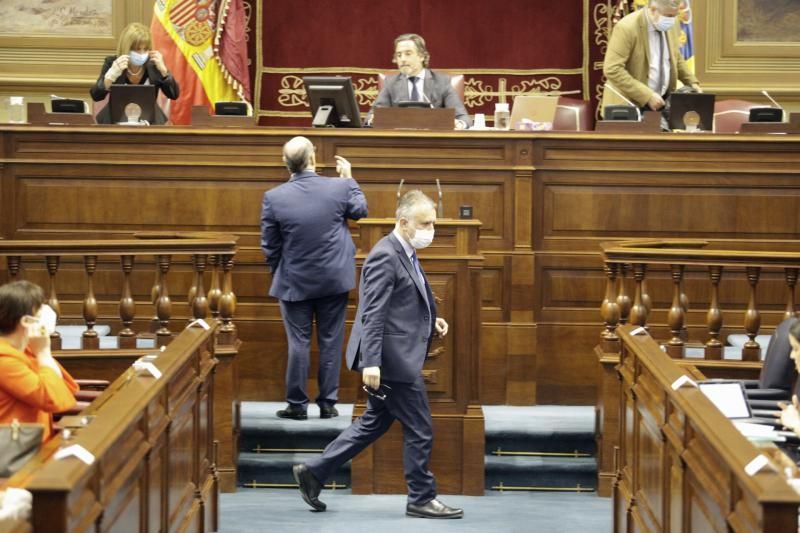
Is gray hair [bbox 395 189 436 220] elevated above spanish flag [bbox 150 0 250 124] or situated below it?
below

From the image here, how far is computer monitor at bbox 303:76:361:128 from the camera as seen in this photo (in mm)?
8273

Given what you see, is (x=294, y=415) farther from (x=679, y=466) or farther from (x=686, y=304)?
(x=679, y=466)

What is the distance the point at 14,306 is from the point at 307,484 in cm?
236

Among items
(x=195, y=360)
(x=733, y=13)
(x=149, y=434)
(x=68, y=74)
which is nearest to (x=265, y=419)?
(x=195, y=360)

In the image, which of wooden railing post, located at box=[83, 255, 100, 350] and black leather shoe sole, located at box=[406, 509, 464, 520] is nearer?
black leather shoe sole, located at box=[406, 509, 464, 520]

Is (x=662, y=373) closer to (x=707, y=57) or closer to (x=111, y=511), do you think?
(x=111, y=511)

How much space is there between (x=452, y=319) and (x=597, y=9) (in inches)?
212

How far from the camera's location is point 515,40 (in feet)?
38.1

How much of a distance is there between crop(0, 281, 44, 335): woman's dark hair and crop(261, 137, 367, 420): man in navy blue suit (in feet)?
9.25

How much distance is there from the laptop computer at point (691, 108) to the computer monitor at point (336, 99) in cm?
198

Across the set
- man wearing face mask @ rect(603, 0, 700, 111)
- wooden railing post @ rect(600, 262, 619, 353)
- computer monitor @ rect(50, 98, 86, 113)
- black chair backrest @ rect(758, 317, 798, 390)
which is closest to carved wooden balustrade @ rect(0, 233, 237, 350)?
computer monitor @ rect(50, 98, 86, 113)

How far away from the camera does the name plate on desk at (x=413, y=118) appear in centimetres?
→ 813

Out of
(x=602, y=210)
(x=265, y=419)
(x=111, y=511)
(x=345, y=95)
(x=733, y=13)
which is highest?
(x=733, y=13)

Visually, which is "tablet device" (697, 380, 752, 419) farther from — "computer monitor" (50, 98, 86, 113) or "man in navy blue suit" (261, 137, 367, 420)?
"computer monitor" (50, 98, 86, 113)
